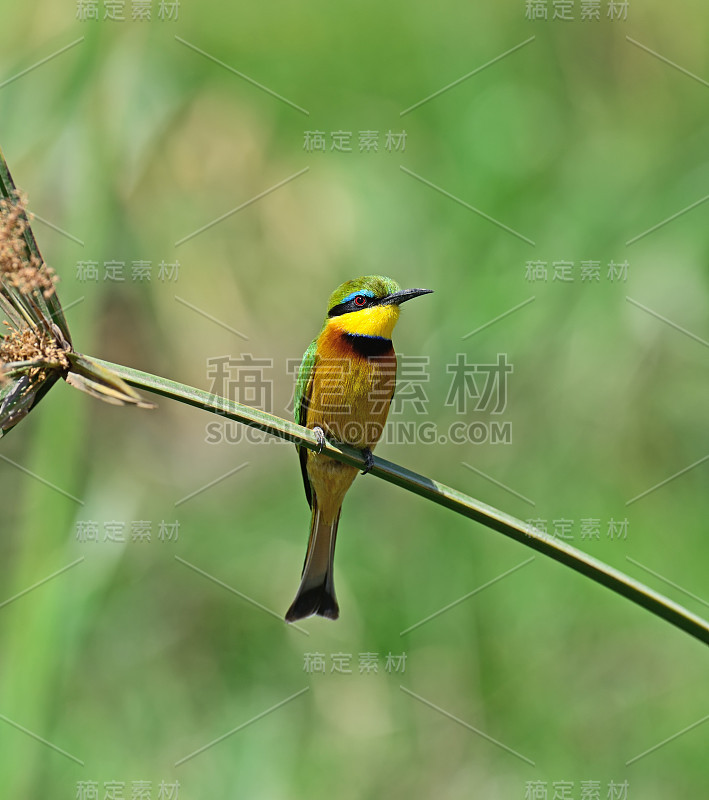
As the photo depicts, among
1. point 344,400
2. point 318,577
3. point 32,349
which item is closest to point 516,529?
point 32,349

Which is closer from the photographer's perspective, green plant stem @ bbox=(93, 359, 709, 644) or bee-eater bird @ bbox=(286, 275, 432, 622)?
green plant stem @ bbox=(93, 359, 709, 644)

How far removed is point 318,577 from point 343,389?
29.9 inches

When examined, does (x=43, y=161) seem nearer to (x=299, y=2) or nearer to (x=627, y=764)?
(x=299, y=2)

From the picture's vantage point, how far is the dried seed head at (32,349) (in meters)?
1.40

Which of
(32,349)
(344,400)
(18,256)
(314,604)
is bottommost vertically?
(314,604)

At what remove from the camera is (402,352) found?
12.3ft

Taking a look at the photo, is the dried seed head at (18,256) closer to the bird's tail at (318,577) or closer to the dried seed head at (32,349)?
the dried seed head at (32,349)

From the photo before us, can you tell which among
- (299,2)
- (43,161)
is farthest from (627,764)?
(299,2)

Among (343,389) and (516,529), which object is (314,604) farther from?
(516,529)

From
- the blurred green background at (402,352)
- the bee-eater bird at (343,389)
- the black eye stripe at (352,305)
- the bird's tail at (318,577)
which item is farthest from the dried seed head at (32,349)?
the bird's tail at (318,577)

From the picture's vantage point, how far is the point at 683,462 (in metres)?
3.52

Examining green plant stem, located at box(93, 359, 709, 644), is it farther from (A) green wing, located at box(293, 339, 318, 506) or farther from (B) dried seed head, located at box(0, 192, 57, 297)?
(A) green wing, located at box(293, 339, 318, 506)

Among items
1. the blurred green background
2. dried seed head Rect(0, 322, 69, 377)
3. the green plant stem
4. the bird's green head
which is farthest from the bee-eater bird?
dried seed head Rect(0, 322, 69, 377)

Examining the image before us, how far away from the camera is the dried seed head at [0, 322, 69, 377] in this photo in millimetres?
1400
